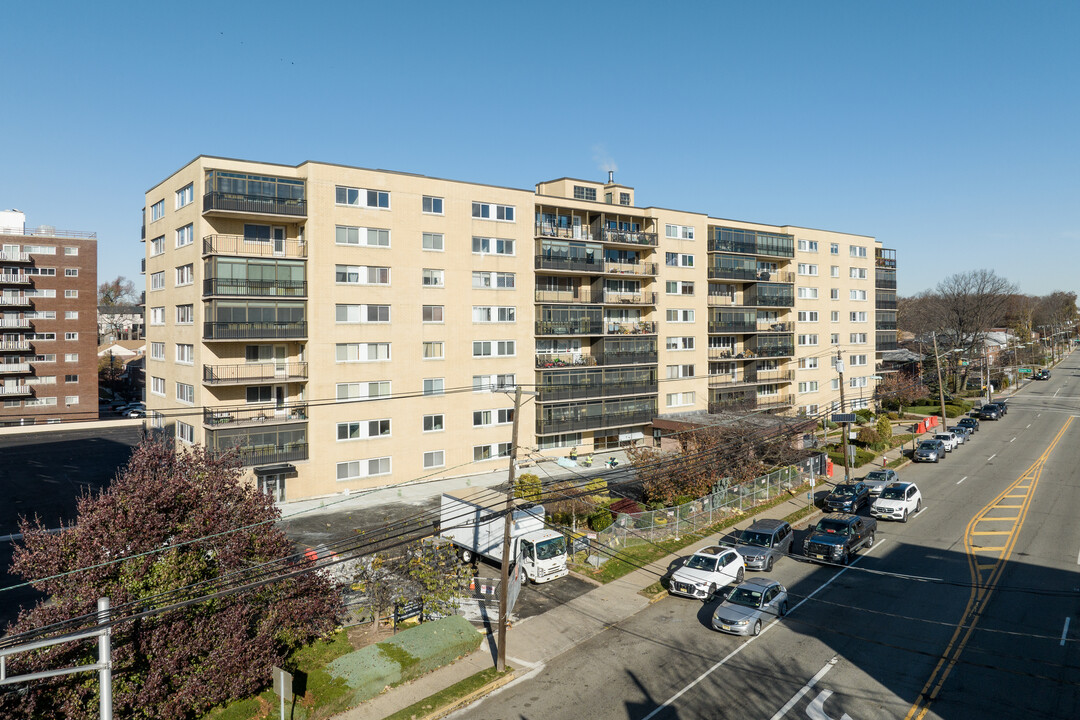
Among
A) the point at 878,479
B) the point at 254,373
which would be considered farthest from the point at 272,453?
the point at 878,479

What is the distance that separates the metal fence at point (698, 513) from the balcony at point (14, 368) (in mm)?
70997

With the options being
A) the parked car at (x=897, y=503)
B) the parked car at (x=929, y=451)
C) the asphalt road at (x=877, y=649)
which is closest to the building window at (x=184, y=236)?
the asphalt road at (x=877, y=649)

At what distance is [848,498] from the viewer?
1580 inches

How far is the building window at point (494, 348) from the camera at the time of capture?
4834 centimetres

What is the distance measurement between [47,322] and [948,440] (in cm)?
9272

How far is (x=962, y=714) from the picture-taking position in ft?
61.7

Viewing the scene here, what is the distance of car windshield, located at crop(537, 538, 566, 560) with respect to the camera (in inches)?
1196

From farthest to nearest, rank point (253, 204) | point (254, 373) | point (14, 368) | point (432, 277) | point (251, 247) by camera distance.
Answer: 1. point (14, 368)
2. point (432, 277)
3. point (251, 247)
4. point (254, 373)
5. point (253, 204)

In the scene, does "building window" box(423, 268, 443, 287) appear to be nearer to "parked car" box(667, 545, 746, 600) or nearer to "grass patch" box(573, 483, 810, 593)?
"grass patch" box(573, 483, 810, 593)

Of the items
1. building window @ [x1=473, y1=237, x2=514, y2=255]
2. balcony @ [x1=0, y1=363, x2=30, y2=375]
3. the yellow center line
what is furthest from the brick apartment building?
the yellow center line

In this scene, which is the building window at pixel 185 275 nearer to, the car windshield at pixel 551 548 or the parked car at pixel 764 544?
the car windshield at pixel 551 548

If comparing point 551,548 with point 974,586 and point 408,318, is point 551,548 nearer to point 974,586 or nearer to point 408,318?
point 974,586

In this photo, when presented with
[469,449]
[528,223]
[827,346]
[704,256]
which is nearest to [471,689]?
[469,449]

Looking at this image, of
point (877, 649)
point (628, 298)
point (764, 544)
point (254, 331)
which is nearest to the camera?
point (877, 649)
